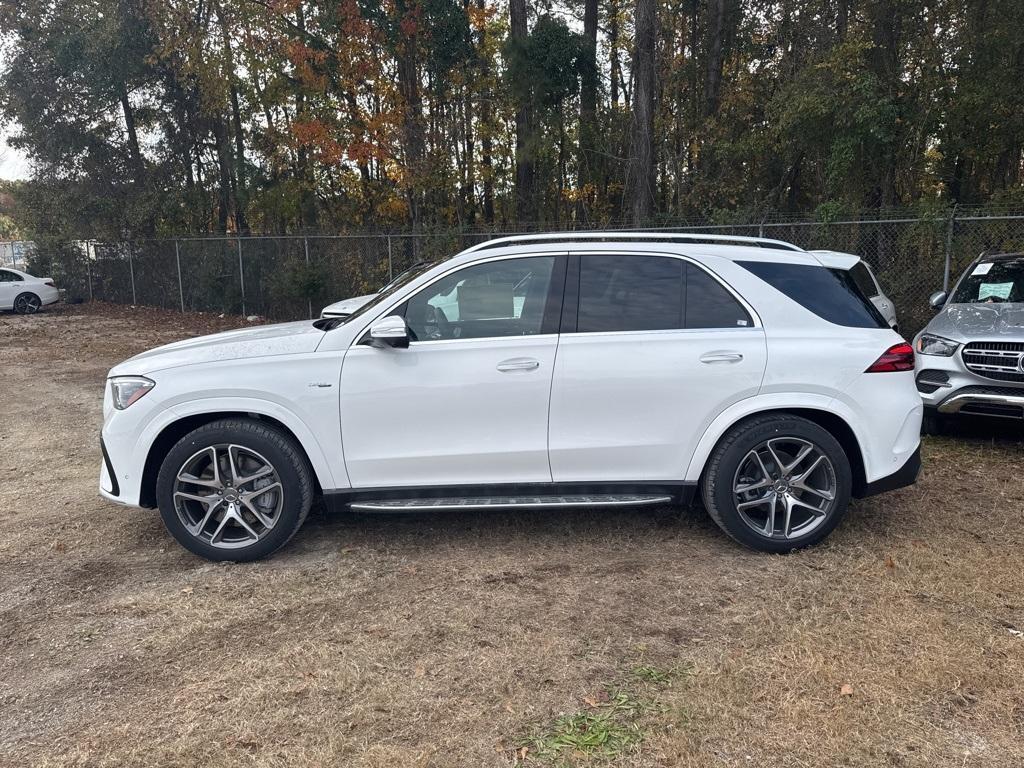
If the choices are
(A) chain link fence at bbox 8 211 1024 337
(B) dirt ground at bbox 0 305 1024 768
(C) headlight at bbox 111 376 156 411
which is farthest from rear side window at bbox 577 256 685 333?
(A) chain link fence at bbox 8 211 1024 337

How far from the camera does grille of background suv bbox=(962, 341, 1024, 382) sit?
5.82m

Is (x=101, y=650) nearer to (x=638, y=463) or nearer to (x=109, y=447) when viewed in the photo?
(x=109, y=447)

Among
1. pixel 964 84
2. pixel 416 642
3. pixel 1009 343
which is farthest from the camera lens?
pixel 964 84

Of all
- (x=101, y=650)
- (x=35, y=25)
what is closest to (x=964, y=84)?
(x=101, y=650)

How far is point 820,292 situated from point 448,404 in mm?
2289

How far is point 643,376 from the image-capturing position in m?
4.16

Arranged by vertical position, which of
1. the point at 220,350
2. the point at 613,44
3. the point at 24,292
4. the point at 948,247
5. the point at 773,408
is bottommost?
the point at 773,408

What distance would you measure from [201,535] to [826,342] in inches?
147

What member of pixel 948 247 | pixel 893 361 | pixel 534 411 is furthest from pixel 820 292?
pixel 948 247

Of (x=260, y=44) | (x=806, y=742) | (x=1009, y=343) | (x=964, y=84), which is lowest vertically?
(x=806, y=742)

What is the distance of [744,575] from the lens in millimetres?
4055

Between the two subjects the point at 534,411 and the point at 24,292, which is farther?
the point at 24,292

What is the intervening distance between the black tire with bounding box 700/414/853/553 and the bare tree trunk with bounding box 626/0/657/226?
1102cm

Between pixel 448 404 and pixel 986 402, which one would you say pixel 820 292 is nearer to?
pixel 448 404
